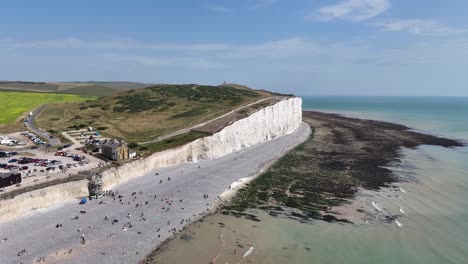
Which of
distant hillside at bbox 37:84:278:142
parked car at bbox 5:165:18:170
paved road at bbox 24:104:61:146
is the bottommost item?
parked car at bbox 5:165:18:170

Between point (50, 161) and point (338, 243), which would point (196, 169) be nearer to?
point (50, 161)

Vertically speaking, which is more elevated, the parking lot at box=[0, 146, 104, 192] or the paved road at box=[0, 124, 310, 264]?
the parking lot at box=[0, 146, 104, 192]

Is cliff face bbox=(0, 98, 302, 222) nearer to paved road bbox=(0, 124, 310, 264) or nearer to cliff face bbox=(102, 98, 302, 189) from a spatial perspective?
cliff face bbox=(102, 98, 302, 189)

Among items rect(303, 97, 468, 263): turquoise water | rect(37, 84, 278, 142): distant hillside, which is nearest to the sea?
rect(303, 97, 468, 263): turquoise water

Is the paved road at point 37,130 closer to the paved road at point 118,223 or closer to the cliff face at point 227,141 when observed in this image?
the cliff face at point 227,141

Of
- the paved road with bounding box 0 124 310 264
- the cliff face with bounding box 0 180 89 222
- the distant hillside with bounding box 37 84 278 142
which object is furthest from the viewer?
the distant hillside with bounding box 37 84 278 142

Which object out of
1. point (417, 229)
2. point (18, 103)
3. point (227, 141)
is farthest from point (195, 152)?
point (18, 103)

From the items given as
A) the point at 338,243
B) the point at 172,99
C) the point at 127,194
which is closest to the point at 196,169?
the point at 127,194
